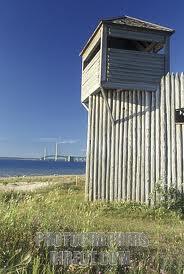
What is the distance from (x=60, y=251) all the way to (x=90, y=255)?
1.54 feet

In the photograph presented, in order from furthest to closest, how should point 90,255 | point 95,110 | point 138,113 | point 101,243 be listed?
point 95,110, point 138,113, point 101,243, point 90,255

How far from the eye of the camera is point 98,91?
16.7m

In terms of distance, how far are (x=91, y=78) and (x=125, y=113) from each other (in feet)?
7.19

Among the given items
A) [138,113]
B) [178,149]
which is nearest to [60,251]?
[178,149]

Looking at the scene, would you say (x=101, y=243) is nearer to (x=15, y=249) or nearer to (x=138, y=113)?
(x=15, y=249)

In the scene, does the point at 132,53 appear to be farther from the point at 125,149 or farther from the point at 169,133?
the point at 125,149

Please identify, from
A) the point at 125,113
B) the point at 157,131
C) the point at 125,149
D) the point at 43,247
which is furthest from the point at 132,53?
the point at 43,247

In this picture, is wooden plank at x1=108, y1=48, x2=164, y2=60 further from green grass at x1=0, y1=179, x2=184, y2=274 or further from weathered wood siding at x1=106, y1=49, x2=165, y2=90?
green grass at x1=0, y1=179, x2=184, y2=274

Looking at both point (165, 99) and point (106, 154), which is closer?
point (165, 99)

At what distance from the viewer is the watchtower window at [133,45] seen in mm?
17397

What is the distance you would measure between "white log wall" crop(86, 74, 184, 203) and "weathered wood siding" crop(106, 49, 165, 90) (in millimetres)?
455

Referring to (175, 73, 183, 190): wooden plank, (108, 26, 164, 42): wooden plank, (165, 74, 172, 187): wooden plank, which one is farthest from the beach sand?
(108, 26, 164, 42): wooden plank

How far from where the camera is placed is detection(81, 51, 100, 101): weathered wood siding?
52.5 feet

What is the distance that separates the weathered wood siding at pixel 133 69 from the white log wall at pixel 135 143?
455 mm
